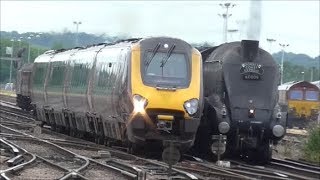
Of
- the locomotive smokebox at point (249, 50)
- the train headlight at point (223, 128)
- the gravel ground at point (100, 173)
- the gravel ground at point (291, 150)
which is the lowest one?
the gravel ground at point (291, 150)

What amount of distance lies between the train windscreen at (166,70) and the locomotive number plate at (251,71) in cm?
266

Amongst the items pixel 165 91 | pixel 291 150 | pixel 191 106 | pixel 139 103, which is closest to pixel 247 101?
pixel 191 106

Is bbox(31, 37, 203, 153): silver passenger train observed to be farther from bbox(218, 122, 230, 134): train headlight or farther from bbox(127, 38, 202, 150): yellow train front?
bbox(218, 122, 230, 134): train headlight

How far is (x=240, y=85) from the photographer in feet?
63.8

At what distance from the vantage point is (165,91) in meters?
16.8

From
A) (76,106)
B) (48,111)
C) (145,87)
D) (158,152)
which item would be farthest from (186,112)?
(48,111)

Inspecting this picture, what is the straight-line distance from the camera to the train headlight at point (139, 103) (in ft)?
54.3

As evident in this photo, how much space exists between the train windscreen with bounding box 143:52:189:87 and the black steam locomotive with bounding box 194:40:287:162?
2303 mm

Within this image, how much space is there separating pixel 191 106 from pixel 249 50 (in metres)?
3.58

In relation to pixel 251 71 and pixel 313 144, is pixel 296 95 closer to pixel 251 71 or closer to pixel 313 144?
pixel 313 144

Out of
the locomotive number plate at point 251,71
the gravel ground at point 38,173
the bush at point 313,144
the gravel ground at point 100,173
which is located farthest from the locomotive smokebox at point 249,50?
the gravel ground at point 38,173

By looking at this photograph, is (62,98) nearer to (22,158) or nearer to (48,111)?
(48,111)

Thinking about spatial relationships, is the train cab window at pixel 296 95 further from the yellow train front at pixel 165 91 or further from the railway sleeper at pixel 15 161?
the railway sleeper at pixel 15 161

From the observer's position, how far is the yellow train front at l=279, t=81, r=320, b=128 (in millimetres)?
43906
